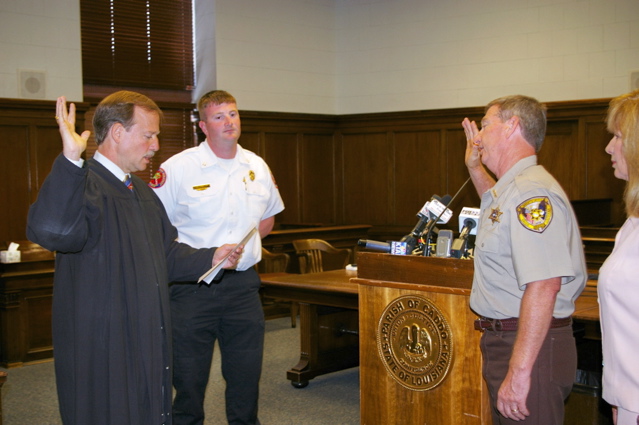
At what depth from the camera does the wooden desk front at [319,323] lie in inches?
185

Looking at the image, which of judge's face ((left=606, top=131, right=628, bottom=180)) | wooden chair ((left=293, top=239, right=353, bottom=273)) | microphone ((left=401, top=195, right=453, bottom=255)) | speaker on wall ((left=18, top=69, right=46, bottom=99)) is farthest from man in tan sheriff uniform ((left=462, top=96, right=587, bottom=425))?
speaker on wall ((left=18, top=69, right=46, bottom=99))

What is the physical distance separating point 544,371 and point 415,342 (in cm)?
77

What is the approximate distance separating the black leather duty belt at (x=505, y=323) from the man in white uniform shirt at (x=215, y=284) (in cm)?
131

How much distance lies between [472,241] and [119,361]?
4.87 ft

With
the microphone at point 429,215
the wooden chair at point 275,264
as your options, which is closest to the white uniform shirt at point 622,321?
the microphone at point 429,215

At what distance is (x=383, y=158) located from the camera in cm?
929

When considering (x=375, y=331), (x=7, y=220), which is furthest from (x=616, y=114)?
(x=7, y=220)

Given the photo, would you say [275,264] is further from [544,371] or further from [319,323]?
[544,371]

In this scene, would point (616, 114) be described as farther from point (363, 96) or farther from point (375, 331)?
point (363, 96)

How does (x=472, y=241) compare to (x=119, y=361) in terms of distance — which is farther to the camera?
(x=472, y=241)

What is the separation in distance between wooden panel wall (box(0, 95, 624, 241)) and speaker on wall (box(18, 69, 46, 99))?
18 cm

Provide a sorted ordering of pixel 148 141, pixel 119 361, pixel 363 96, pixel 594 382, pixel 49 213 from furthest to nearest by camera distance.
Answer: pixel 363 96 < pixel 594 382 < pixel 148 141 < pixel 119 361 < pixel 49 213

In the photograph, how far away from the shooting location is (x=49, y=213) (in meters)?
2.01

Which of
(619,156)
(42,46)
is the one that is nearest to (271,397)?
(619,156)
